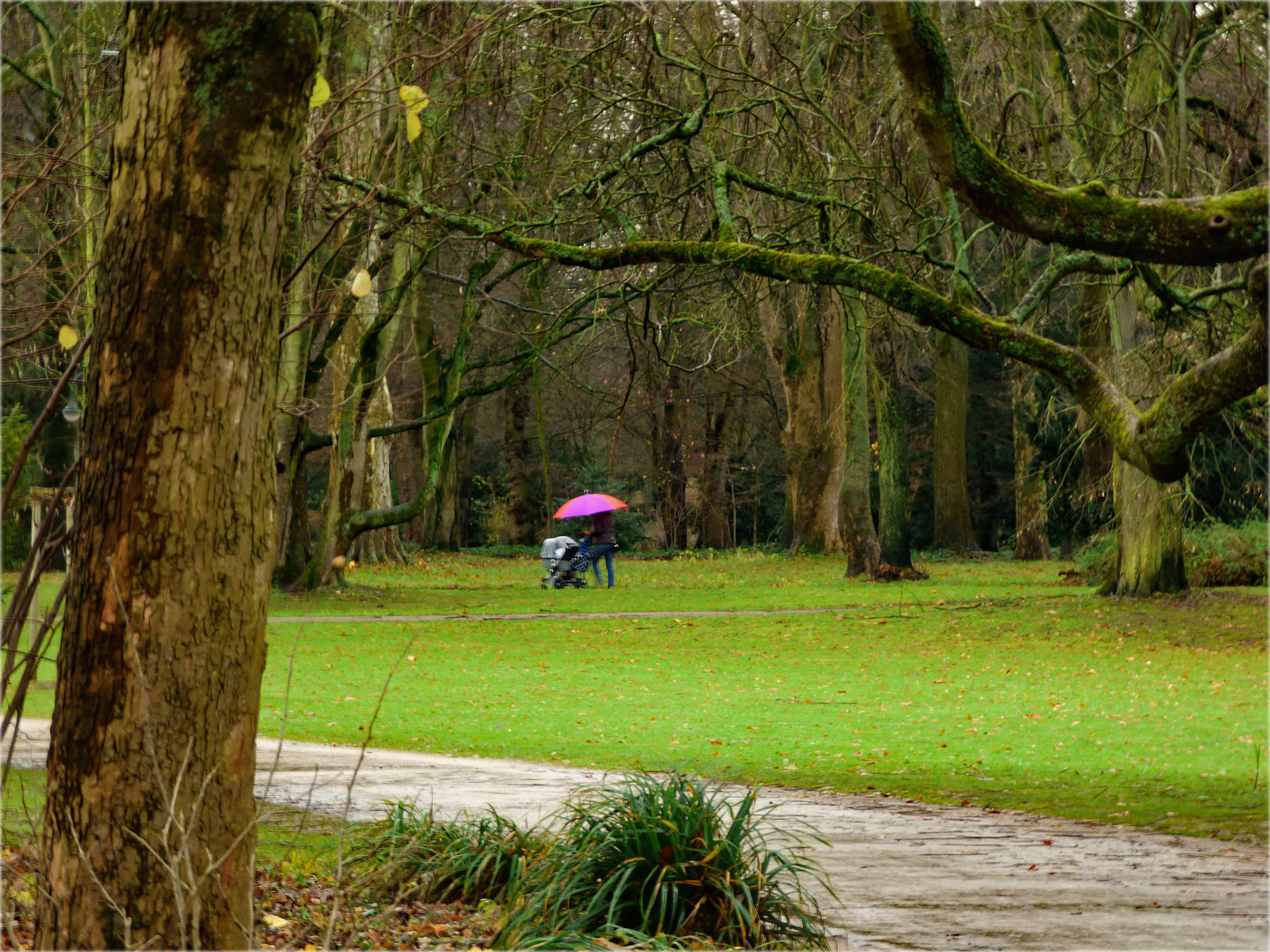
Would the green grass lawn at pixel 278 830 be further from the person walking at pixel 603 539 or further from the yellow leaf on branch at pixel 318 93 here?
the person walking at pixel 603 539

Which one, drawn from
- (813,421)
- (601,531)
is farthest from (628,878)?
(813,421)

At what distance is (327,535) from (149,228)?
21.0 metres

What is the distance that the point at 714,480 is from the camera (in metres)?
43.3

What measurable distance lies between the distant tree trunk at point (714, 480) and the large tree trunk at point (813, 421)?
287 inches

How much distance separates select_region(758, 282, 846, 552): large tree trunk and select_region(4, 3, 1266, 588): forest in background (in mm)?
111

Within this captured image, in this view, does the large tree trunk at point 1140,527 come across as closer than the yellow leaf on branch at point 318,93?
No

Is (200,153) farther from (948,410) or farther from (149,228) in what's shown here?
(948,410)

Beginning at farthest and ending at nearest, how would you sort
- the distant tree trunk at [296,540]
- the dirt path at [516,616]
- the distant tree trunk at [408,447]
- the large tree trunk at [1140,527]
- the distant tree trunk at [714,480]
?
1. the distant tree trunk at [714,480]
2. the distant tree trunk at [408,447]
3. the distant tree trunk at [296,540]
4. the dirt path at [516,616]
5. the large tree trunk at [1140,527]

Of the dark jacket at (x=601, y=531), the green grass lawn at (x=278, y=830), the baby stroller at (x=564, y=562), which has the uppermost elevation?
the dark jacket at (x=601, y=531)

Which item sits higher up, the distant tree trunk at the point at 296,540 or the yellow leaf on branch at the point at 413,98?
the yellow leaf on branch at the point at 413,98

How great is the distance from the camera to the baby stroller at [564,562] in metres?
28.0

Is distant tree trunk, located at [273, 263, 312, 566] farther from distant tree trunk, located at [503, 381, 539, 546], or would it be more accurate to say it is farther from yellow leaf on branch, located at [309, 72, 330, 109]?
distant tree trunk, located at [503, 381, 539, 546]

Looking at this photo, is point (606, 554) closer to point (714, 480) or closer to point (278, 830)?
point (714, 480)

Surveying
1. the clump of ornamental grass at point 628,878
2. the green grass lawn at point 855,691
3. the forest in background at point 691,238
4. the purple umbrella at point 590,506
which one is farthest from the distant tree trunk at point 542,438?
the clump of ornamental grass at point 628,878
